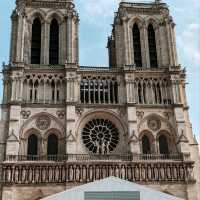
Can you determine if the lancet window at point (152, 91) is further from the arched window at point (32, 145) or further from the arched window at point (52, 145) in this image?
the arched window at point (32, 145)

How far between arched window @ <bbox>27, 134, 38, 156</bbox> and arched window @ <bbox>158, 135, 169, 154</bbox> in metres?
10.9

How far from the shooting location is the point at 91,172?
1294 inches

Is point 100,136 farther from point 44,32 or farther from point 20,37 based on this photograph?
point 20,37

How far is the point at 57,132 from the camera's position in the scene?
116 ft

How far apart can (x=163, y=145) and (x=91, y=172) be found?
7.40 m

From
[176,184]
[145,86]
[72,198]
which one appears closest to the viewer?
[72,198]

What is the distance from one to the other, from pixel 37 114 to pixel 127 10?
582 inches

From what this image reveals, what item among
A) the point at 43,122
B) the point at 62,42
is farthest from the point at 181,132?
the point at 62,42

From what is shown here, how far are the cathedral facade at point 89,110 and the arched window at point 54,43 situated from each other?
0.10m

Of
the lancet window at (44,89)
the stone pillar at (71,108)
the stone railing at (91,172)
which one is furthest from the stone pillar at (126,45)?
the stone railing at (91,172)

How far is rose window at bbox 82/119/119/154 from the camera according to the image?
35.0m

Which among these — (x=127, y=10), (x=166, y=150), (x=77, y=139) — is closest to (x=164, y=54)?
(x=127, y=10)

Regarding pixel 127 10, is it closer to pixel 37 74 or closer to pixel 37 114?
pixel 37 74

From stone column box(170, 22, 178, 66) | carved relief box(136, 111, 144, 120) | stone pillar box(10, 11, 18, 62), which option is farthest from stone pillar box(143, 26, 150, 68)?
stone pillar box(10, 11, 18, 62)
